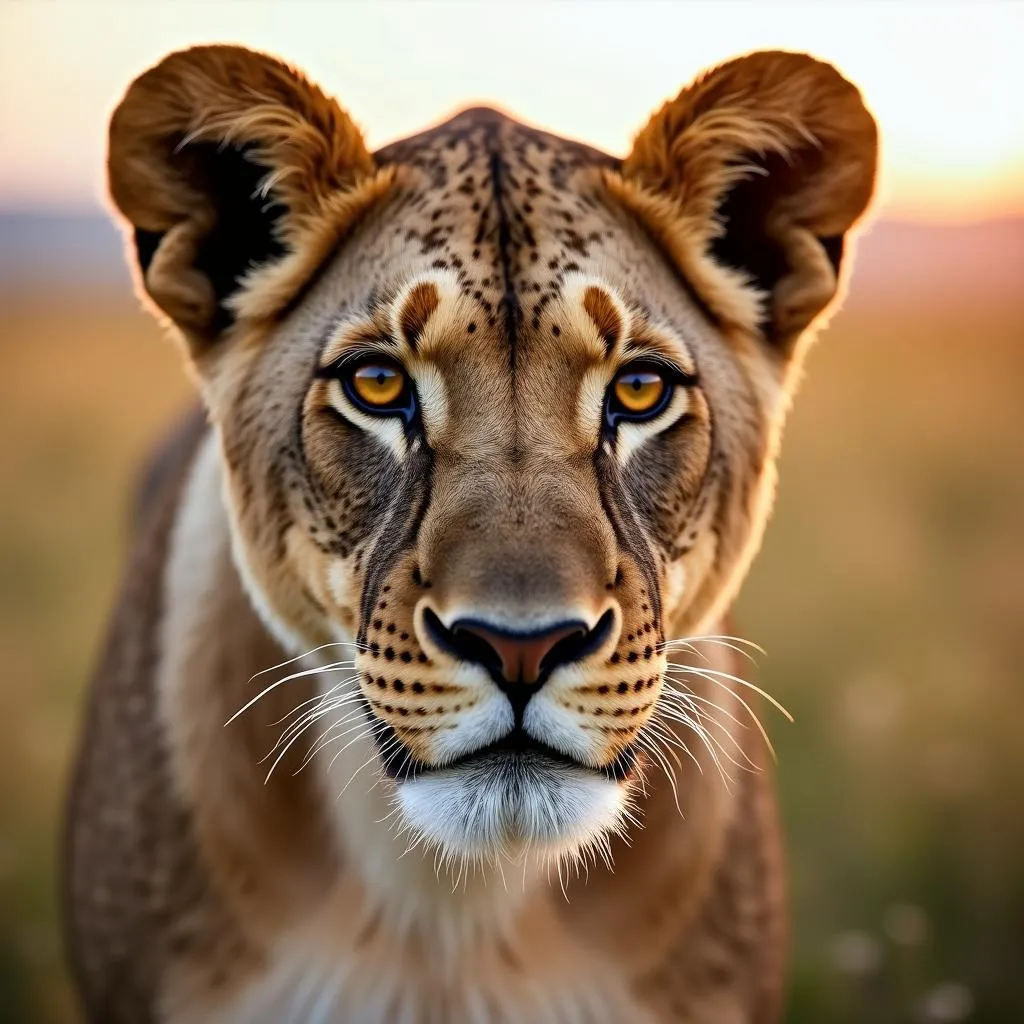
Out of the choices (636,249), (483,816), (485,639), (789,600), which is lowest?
(789,600)

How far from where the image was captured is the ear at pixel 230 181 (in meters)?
2.23

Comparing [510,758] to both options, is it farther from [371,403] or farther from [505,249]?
[505,249]

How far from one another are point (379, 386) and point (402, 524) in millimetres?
231

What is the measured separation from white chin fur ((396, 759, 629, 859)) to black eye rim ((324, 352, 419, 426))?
55 centimetres

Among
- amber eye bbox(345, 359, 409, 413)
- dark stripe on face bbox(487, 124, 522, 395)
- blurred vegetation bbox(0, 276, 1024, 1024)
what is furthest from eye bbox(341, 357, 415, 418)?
blurred vegetation bbox(0, 276, 1024, 1024)

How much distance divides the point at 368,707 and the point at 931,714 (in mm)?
4346

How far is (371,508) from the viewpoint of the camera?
84.5 inches

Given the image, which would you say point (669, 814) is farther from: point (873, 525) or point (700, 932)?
point (873, 525)

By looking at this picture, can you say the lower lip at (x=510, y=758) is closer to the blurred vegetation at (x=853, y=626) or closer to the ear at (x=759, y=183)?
the ear at (x=759, y=183)

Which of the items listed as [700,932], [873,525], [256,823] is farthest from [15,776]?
[873,525]

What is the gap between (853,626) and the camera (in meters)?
6.80

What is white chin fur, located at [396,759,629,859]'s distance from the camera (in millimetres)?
1919

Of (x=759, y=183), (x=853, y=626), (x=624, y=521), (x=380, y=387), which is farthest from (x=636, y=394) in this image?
(x=853, y=626)

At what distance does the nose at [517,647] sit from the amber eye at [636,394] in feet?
1.37
